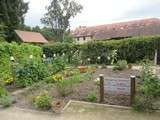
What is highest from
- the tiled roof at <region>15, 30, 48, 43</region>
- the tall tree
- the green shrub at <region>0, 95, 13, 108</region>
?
the tall tree

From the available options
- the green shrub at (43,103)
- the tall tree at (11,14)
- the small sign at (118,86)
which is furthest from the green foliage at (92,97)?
the tall tree at (11,14)

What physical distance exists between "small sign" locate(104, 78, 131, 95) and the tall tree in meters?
27.3

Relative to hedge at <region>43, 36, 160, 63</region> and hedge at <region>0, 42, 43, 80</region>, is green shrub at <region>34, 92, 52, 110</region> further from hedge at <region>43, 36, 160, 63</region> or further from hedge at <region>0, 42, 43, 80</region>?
hedge at <region>43, 36, 160, 63</region>

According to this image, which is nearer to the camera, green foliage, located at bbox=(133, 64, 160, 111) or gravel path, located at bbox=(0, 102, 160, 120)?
gravel path, located at bbox=(0, 102, 160, 120)

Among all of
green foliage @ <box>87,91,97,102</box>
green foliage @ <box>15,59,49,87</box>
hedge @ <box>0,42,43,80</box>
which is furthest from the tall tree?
green foliage @ <box>87,91,97,102</box>

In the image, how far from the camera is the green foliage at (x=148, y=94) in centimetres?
670

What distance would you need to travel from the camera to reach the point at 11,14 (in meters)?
33.6

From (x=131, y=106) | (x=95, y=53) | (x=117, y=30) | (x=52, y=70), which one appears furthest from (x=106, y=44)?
(x=117, y=30)

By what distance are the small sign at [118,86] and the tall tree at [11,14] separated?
89.5 feet

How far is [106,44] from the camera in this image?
20.2 metres

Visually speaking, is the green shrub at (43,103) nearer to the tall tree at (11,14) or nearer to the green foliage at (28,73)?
the green foliage at (28,73)

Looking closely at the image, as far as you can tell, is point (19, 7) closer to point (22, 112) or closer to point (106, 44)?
point (106, 44)

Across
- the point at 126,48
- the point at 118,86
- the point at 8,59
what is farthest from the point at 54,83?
the point at 126,48

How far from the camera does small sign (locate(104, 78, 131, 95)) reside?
23.6 ft
